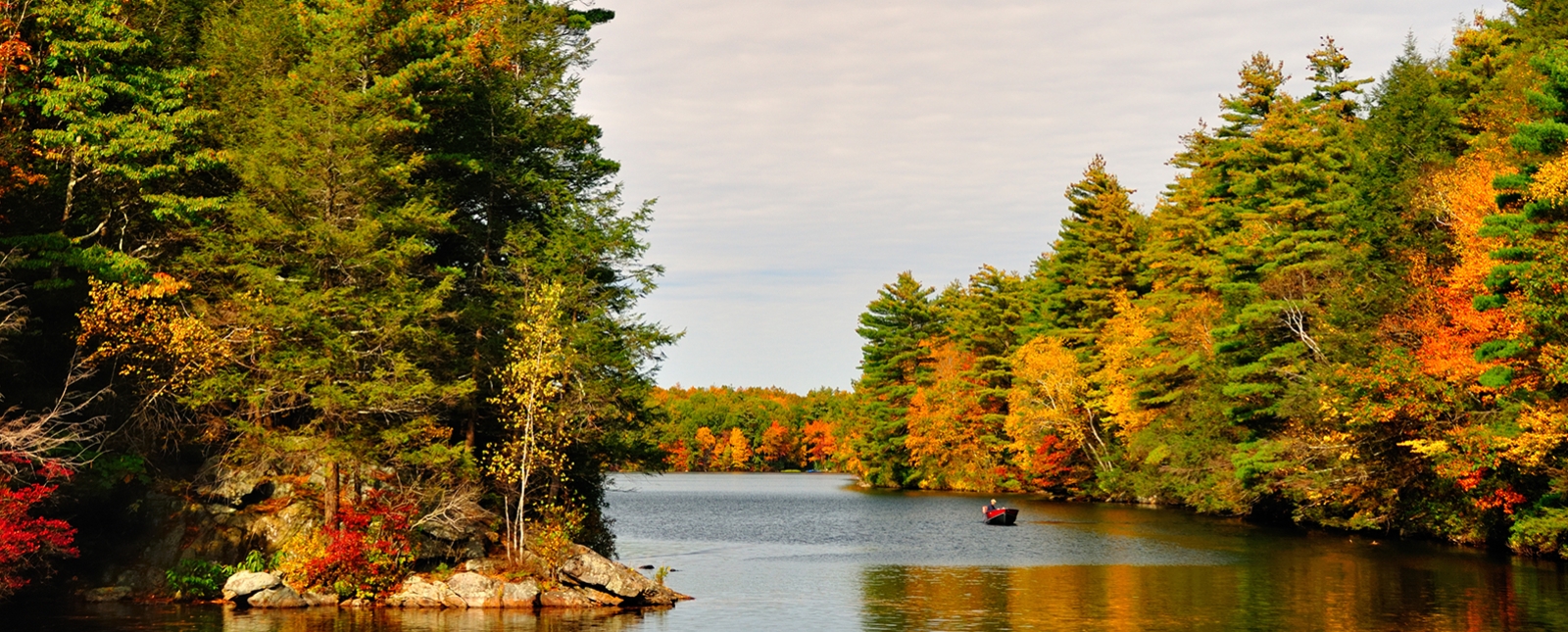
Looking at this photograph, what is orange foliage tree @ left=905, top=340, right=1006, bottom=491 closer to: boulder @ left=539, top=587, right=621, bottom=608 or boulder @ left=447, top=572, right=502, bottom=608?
boulder @ left=539, top=587, right=621, bottom=608

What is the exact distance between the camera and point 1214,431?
196 feet

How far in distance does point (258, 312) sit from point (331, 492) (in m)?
5.31

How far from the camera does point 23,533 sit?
27.0 meters

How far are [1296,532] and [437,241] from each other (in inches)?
1541

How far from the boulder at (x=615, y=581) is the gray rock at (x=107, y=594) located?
11404mm

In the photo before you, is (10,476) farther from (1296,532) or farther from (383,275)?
(1296,532)

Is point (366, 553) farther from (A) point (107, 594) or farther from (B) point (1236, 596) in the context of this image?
(B) point (1236, 596)

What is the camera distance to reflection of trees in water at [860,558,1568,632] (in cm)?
2852

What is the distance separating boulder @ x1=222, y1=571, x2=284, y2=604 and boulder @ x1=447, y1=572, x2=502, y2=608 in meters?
4.49

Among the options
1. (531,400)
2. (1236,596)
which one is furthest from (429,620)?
(1236,596)

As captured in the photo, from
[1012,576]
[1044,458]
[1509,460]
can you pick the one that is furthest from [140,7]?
[1044,458]

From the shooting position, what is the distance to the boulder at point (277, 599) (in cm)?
3122

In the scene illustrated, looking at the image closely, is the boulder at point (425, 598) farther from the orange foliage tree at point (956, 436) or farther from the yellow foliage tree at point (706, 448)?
the yellow foliage tree at point (706, 448)

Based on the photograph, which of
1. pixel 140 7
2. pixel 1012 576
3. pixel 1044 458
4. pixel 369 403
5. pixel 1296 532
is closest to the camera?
pixel 369 403
